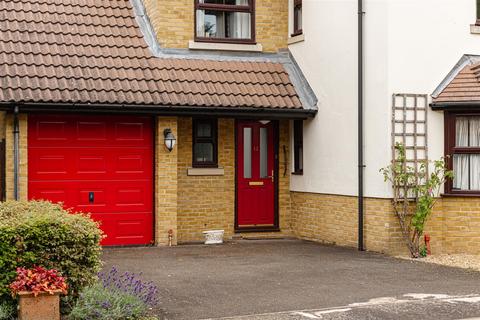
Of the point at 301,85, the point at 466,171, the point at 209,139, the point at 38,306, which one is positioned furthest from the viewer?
the point at 301,85

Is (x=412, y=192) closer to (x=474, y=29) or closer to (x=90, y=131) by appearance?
(x=474, y=29)

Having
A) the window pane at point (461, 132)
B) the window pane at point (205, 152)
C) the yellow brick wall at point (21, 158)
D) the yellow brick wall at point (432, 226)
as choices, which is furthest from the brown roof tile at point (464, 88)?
the yellow brick wall at point (21, 158)

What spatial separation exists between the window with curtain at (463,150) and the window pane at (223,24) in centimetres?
488

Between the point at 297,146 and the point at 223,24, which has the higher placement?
the point at 223,24

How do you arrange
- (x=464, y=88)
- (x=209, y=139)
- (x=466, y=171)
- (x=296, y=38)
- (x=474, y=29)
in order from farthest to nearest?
(x=296, y=38)
(x=209, y=139)
(x=474, y=29)
(x=466, y=171)
(x=464, y=88)

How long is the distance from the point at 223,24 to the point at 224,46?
0.50m

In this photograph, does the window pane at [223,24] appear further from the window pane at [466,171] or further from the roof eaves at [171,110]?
the window pane at [466,171]

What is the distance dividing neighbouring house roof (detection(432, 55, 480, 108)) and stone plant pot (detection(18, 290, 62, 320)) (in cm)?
869

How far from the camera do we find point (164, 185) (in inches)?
614

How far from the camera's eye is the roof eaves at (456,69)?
14844 mm

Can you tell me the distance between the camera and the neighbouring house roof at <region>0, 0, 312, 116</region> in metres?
14.8

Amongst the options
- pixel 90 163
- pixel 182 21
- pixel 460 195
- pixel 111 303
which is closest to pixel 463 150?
pixel 460 195

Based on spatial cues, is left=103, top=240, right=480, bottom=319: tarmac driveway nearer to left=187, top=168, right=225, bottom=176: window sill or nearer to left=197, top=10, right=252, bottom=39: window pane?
left=187, top=168, right=225, bottom=176: window sill

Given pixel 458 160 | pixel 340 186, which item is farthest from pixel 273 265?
pixel 458 160
